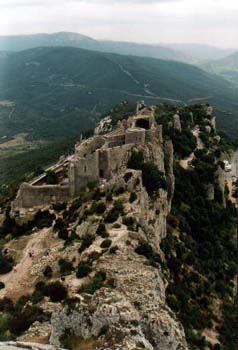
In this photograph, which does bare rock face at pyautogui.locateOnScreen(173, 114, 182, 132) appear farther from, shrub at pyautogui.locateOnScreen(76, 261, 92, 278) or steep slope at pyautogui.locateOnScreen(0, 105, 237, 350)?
shrub at pyautogui.locateOnScreen(76, 261, 92, 278)

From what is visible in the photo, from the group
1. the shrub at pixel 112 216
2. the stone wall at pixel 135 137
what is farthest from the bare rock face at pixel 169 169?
the shrub at pixel 112 216

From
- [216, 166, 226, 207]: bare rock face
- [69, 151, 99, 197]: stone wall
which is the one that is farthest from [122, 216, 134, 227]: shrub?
[216, 166, 226, 207]: bare rock face

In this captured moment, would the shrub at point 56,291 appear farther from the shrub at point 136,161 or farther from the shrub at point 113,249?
the shrub at point 136,161

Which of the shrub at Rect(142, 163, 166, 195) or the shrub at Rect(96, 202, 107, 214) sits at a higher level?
the shrub at Rect(96, 202, 107, 214)

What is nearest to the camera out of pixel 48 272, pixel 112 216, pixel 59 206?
pixel 48 272

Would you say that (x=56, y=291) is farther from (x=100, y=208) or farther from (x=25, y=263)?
(x=100, y=208)

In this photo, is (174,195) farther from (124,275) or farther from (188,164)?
(124,275)

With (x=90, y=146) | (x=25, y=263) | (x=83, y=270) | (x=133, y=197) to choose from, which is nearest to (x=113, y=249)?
(x=83, y=270)
